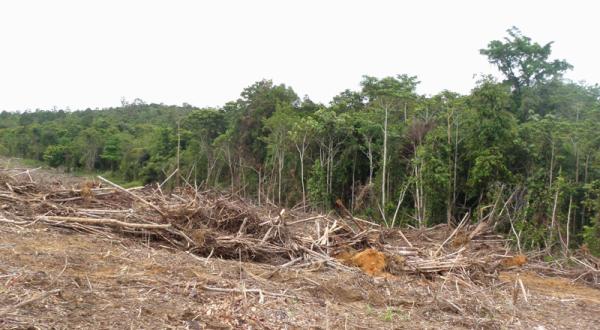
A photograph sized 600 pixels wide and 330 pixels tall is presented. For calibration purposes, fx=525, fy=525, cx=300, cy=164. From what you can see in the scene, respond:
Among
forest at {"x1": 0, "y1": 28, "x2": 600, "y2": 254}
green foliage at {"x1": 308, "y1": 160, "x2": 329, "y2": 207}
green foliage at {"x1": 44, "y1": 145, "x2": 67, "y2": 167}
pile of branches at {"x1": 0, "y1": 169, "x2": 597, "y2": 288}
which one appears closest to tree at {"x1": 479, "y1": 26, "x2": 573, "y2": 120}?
forest at {"x1": 0, "y1": 28, "x2": 600, "y2": 254}

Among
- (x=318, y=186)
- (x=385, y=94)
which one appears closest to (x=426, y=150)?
(x=385, y=94)

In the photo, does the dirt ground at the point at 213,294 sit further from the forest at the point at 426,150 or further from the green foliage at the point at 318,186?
the green foliage at the point at 318,186

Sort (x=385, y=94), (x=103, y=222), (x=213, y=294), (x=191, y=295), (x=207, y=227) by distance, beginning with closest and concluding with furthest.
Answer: (x=191, y=295)
(x=213, y=294)
(x=103, y=222)
(x=207, y=227)
(x=385, y=94)

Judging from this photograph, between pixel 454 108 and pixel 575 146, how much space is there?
505cm

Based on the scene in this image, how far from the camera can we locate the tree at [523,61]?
30.8 m

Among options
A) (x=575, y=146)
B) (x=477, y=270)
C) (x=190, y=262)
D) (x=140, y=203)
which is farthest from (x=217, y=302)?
(x=575, y=146)

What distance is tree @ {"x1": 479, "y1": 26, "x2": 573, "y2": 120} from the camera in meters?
30.8

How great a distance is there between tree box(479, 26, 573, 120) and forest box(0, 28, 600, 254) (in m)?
0.06

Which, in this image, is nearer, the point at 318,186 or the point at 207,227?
the point at 207,227

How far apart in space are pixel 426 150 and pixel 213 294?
63.9ft

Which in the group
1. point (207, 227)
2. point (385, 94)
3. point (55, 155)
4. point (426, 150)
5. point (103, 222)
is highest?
point (385, 94)

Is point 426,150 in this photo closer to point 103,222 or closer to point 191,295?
point 103,222

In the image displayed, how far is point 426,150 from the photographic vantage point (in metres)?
23.2

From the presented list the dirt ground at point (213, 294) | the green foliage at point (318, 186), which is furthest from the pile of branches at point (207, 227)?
the green foliage at point (318, 186)
